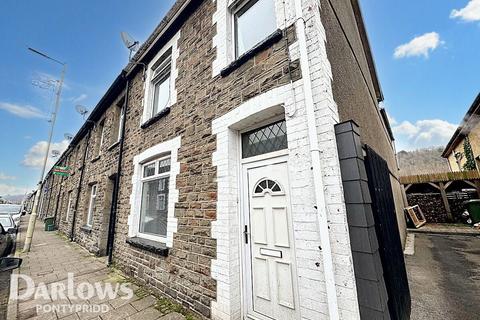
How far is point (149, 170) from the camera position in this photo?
5.23m

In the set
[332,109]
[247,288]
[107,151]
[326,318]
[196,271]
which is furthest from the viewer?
[107,151]

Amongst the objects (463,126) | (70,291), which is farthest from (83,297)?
(463,126)

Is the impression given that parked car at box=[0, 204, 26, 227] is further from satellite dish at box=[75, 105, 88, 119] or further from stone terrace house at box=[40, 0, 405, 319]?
stone terrace house at box=[40, 0, 405, 319]

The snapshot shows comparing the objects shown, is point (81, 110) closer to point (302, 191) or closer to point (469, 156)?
point (302, 191)

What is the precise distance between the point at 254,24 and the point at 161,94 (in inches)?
132

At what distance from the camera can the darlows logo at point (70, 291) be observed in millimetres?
3711

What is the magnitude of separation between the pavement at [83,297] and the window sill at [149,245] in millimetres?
734

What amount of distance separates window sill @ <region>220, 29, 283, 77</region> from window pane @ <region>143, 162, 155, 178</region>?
305 cm

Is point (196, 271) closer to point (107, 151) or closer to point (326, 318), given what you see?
point (326, 318)

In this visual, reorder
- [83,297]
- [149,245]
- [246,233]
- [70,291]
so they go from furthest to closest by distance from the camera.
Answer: [149,245]
[70,291]
[83,297]
[246,233]

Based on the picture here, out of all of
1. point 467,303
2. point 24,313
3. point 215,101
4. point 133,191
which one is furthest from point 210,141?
point 467,303

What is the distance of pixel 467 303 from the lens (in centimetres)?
336

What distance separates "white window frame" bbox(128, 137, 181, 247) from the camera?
3.82m

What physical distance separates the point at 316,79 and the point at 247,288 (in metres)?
2.77
